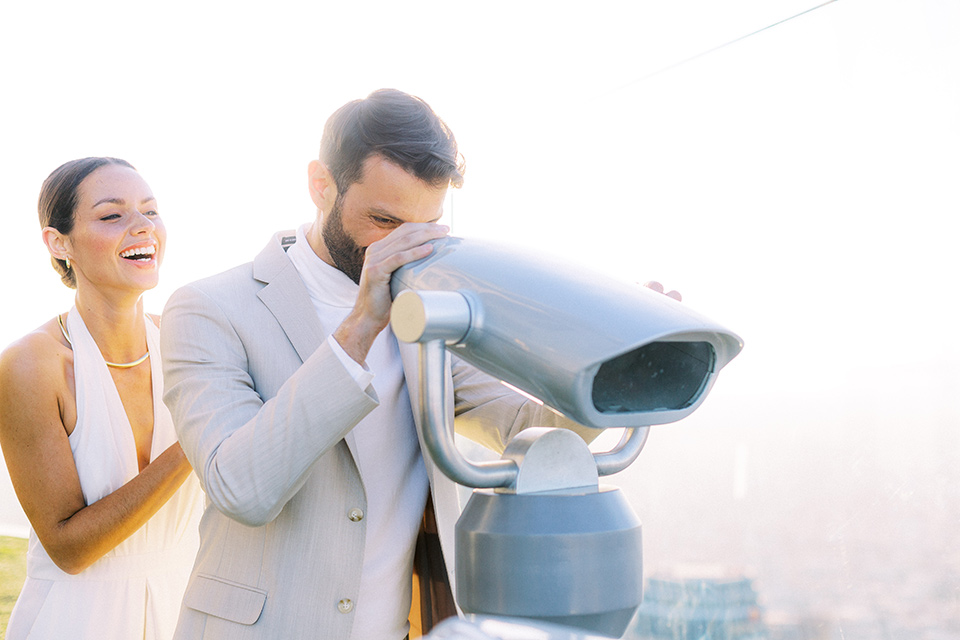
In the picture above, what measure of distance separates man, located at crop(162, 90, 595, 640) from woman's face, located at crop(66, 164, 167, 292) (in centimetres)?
56

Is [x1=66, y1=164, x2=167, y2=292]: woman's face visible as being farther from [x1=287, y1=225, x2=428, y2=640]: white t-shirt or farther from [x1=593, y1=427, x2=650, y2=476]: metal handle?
[x1=593, y1=427, x2=650, y2=476]: metal handle

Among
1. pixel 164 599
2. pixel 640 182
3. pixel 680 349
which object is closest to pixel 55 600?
pixel 164 599

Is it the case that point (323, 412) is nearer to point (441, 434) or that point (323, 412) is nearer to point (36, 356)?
point (441, 434)

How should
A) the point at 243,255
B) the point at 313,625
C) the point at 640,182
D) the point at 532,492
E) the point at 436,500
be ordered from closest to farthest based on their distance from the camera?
1. the point at 532,492
2. the point at 313,625
3. the point at 436,500
4. the point at 640,182
5. the point at 243,255

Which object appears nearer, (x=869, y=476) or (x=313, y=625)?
(x=313, y=625)

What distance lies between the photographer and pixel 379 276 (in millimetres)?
822

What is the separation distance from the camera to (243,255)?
2711 mm

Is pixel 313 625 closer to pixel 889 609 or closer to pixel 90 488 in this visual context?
pixel 90 488

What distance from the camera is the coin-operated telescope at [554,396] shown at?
59cm

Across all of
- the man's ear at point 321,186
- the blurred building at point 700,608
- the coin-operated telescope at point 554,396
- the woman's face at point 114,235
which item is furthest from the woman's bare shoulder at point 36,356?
the blurred building at point 700,608

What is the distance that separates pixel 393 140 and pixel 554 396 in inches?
26.5

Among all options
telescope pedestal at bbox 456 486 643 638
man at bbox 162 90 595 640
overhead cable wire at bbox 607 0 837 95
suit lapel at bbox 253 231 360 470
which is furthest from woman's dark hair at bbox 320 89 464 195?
overhead cable wire at bbox 607 0 837 95

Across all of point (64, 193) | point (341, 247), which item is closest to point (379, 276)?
point (341, 247)

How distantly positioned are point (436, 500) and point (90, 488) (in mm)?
845
